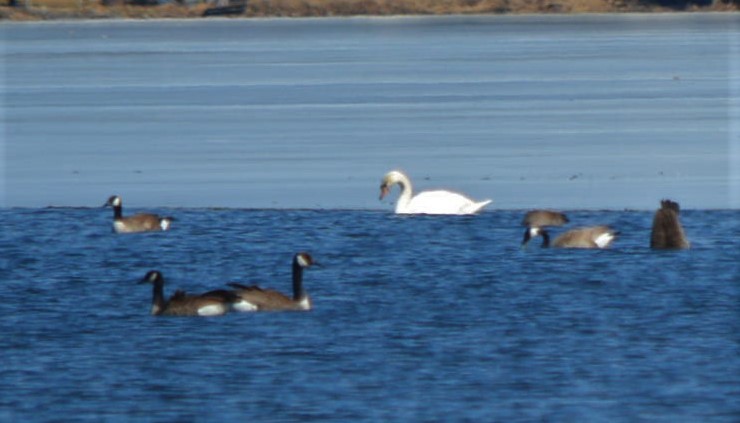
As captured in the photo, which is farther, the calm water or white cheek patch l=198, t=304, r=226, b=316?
the calm water

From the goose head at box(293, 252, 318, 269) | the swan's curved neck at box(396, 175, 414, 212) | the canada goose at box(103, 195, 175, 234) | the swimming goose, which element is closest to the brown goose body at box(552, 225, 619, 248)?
the swimming goose

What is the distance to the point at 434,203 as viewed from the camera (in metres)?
11.0

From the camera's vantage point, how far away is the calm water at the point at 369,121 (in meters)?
12.4

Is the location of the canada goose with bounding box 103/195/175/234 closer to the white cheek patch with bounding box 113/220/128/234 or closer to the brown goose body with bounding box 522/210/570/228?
the white cheek patch with bounding box 113/220/128/234

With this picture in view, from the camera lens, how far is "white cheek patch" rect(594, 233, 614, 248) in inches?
375

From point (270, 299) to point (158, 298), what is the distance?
496 mm

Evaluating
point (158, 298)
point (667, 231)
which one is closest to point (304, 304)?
point (158, 298)

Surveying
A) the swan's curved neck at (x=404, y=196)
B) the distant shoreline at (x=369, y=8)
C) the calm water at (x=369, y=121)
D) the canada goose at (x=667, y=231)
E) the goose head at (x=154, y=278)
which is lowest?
the distant shoreline at (x=369, y=8)

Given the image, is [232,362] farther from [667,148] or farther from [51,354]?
[667,148]

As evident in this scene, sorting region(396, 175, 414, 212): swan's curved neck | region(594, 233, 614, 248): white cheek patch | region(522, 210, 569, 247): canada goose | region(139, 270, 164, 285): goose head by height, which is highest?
region(139, 270, 164, 285): goose head

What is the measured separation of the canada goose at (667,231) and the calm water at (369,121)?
1880 millimetres

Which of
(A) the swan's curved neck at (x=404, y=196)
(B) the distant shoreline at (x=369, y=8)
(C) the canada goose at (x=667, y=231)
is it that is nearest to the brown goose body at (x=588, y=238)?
(C) the canada goose at (x=667, y=231)

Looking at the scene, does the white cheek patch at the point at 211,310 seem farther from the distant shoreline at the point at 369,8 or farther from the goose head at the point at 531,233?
the distant shoreline at the point at 369,8

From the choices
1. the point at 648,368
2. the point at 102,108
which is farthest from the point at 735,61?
the point at 648,368
